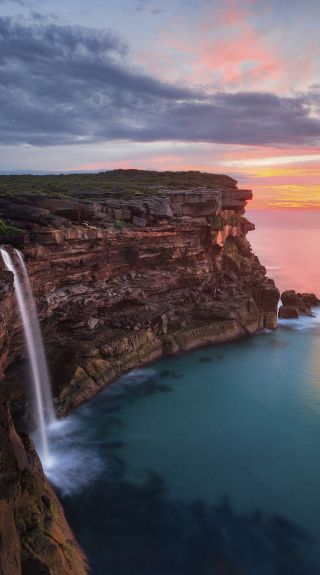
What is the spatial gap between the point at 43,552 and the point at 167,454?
9.29 meters

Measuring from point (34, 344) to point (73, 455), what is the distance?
695 centimetres

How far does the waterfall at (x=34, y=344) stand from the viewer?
21402mm

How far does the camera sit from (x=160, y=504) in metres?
17.1

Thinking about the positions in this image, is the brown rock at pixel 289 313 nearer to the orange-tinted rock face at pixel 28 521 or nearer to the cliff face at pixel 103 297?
the cliff face at pixel 103 297

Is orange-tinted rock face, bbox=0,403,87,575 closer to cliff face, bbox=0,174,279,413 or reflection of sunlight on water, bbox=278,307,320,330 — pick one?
cliff face, bbox=0,174,279,413

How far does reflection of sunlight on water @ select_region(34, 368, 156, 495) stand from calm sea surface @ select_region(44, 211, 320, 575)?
5cm

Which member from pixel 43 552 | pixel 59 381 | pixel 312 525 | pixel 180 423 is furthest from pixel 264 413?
pixel 43 552

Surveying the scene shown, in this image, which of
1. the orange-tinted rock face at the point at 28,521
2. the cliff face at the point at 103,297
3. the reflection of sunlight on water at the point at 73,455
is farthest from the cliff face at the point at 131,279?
the orange-tinted rock face at the point at 28,521

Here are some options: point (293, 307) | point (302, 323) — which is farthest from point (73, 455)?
point (293, 307)

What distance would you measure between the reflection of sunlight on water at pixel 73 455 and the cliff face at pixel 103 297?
1.22 m

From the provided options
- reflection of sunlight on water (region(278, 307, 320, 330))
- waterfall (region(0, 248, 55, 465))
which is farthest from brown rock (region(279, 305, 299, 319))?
waterfall (region(0, 248, 55, 465))

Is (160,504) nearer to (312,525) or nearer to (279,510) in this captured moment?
(279,510)

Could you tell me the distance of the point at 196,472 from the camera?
18984mm

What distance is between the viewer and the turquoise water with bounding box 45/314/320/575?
1483 cm
